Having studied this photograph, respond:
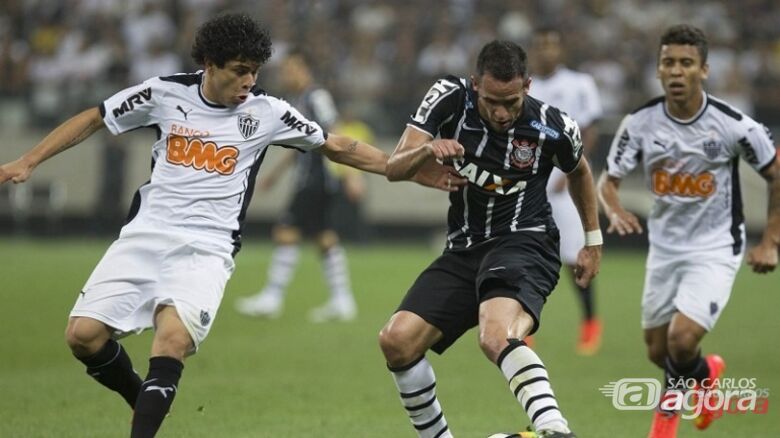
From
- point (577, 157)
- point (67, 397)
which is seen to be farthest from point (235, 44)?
point (67, 397)

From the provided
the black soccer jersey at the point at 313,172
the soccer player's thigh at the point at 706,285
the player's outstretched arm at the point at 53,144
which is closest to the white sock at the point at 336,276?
the black soccer jersey at the point at 313,172

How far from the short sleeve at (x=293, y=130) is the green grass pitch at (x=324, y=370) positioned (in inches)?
74.0

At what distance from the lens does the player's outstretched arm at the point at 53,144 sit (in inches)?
252

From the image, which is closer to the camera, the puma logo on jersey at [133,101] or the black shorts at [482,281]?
the black shorts at [482,281]

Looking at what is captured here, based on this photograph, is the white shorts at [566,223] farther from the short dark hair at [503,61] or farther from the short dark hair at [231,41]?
the short dark hair at [231,41]

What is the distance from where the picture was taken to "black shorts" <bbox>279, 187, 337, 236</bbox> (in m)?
14.3

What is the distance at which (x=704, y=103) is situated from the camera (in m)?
8.06

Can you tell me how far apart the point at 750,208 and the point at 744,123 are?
12958 millimetres

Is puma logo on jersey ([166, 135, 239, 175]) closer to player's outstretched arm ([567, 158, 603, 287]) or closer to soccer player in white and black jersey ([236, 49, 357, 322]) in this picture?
player's outstretched arm ([567, 158, 603, 287])

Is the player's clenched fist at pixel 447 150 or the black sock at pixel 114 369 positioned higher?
the player's clenched fist at pixel 447 150

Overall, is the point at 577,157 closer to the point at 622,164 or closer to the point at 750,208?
the point at 622,164

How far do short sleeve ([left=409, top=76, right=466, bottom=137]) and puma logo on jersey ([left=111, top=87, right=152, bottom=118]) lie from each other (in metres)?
1.47

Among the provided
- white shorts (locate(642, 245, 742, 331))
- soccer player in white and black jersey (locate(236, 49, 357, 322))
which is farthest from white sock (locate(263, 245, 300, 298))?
Answer: white shorts (locate(642, 245, 742, 331))

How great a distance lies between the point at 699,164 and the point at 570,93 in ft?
11.9
